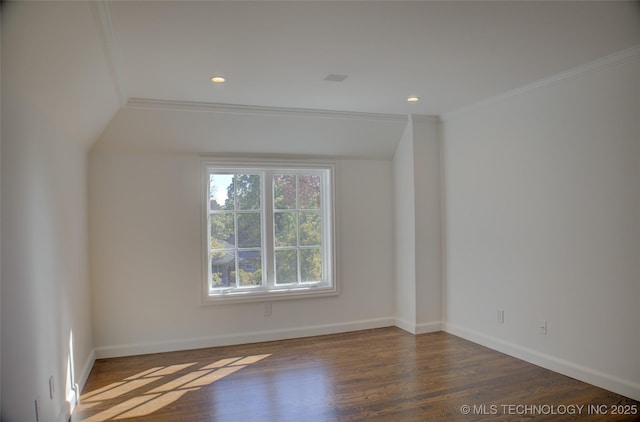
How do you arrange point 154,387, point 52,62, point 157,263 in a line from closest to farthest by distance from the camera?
point 52,62 < point 154,387 < point 157,263

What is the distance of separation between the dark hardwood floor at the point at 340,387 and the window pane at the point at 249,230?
1.05 m

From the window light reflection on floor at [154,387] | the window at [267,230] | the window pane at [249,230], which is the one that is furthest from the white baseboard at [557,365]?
the window pane at [249,230]

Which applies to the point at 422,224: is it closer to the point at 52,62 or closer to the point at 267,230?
the point at 267,230

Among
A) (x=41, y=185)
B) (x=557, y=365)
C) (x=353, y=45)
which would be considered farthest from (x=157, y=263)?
(x=557, y=365)

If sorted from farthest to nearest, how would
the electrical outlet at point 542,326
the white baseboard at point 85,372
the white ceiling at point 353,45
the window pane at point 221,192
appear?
the window pane at point 221,192 < the electrical outlet at point 542,326 < the white baseboard at point 85,372 < the white ceiling at point 353,45

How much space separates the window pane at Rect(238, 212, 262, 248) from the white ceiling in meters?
1.34

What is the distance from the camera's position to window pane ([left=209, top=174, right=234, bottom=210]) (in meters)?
4.60

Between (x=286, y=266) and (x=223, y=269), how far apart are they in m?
0.67

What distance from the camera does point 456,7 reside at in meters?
2.25

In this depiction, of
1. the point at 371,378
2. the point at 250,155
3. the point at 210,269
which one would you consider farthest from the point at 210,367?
the point at 250,155

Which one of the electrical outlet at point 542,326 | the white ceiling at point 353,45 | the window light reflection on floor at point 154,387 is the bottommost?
the window light reflection on floor at point 154,387

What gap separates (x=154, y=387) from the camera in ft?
11.2

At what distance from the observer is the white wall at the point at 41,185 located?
198cm

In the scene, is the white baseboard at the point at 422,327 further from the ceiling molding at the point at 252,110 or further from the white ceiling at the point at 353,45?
the white ceiling at the point at 353,45
